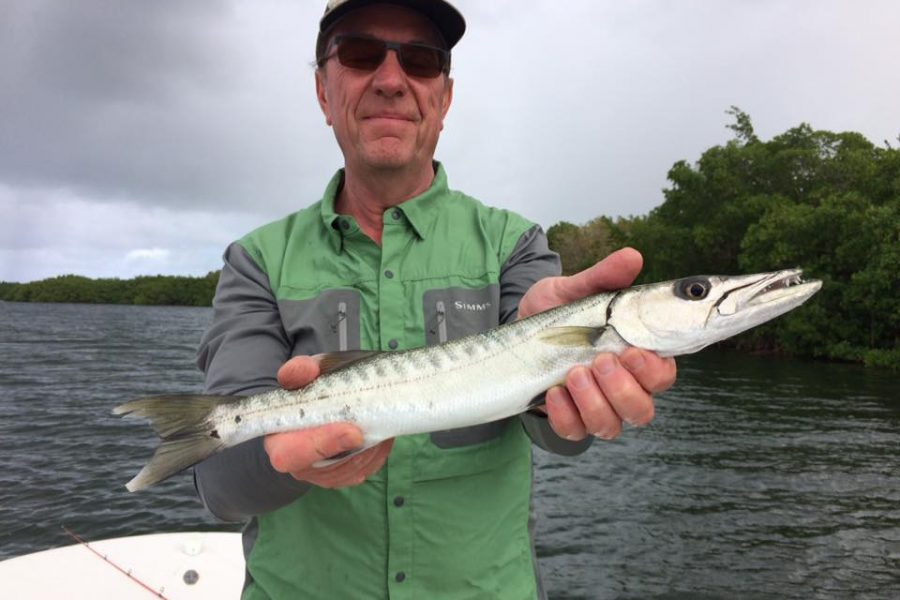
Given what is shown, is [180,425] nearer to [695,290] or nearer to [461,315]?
[461,315]

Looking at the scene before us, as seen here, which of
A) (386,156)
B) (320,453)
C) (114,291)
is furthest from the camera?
(114,291)

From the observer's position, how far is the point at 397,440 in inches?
118

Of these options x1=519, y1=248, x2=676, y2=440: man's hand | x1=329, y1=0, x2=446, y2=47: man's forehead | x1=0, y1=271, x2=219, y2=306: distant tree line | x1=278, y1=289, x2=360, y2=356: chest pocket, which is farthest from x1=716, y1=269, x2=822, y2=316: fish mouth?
x1=0, y1=271, x2=219, y2=306: distant tree line

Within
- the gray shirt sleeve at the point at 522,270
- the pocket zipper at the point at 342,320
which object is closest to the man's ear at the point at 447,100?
the gray shirt sleeve at the point at 522,270

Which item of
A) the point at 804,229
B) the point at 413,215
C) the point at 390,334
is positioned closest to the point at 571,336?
the point at 390,334

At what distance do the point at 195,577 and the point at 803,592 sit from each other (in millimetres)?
8419

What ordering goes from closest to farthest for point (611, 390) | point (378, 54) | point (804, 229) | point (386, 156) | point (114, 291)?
point (611, 390) → point (386, 156) → point (378, 54) → point (804, 229) → point (114, 291)

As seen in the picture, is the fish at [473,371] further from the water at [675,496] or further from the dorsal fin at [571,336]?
the water at [675,496]

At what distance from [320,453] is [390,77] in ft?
6.40

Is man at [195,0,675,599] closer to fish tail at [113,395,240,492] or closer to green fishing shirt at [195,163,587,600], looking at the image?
green fishing shirt at [195,163,587,600]

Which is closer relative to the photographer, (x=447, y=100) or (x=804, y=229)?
(x=447, y=100)

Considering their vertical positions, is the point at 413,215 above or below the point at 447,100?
below

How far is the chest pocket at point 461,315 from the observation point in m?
3.14

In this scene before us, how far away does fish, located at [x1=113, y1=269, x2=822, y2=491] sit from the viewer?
2.89 metres
